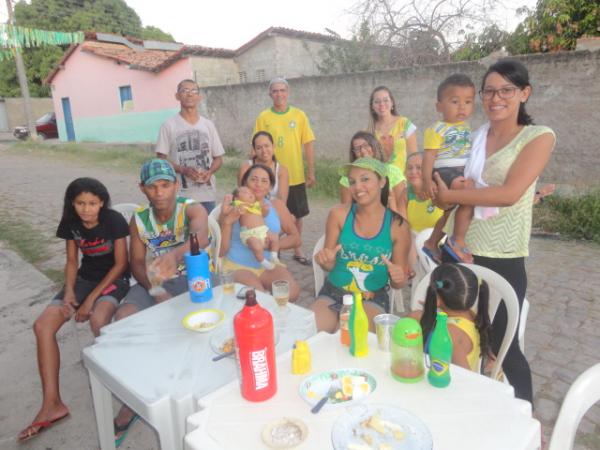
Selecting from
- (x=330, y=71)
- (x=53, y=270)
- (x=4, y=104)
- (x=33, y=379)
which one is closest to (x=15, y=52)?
(x=4, y=104)

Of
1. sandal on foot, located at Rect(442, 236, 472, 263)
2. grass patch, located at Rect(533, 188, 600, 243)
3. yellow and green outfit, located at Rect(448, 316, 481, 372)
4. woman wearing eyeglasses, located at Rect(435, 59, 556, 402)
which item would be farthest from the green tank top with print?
grass patch, located at Rect(533, 188, 600, 243)

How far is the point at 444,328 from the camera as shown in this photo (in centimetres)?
151

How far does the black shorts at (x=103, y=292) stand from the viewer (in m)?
3.00

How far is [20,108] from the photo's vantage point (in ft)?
102

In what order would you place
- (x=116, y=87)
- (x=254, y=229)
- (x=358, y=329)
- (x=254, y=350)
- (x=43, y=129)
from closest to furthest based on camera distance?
(x=254, y=350) → (x=358, y=329) → (x=254, y=229) → (x=116, y=87) → (x=43, y=129)

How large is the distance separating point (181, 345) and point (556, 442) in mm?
1585

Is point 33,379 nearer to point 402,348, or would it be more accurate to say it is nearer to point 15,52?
point 402,348

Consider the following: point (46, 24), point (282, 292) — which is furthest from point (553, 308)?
point (46, 24)

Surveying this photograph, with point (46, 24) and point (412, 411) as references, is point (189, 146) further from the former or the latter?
point (46, 24)

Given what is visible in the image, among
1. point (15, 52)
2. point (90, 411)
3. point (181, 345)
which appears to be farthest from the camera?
point (15, 52)

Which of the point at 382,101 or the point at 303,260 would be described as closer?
the point at 382,101

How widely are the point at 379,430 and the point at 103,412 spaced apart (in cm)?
161

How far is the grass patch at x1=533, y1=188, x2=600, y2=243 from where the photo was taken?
18.6ft

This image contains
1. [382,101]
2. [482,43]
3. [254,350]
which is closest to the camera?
[254,350]
